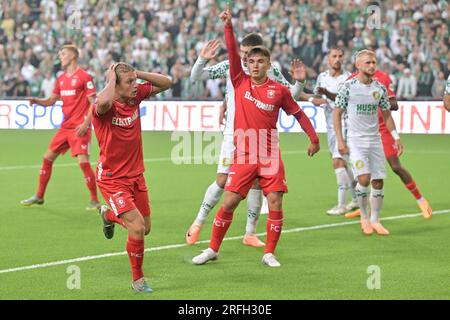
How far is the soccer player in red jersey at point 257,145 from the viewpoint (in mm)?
8586

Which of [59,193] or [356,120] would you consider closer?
[356,120]

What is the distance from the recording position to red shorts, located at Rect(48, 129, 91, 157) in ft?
41.0

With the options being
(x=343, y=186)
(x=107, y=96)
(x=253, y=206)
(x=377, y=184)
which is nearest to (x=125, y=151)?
(x=107, y=96)

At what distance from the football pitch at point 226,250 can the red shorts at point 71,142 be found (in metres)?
0.77

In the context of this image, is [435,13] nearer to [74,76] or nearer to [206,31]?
[206,31]

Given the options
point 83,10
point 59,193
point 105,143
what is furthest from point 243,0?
point 105,143

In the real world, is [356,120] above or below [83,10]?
below

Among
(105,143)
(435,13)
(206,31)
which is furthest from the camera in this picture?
(206,31)

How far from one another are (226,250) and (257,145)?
55.2 inches

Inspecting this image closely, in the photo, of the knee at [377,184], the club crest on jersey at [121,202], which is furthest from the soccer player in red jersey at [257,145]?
the knee at [377,184]

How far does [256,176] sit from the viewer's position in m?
8.64

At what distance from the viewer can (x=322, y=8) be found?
2709 centimetres

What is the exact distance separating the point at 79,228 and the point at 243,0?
1861 cm

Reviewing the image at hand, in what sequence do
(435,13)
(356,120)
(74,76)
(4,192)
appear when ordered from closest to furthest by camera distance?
1. (356,120)
2. (74,76)
3. (4,192)
4. (435,13)
